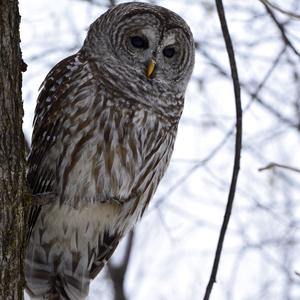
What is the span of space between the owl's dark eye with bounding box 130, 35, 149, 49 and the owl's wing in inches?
21.2

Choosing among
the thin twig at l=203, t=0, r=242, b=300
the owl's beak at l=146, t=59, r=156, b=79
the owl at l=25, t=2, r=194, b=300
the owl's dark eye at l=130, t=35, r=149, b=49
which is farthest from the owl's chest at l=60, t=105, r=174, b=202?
the thin twig at l=203, t=0, r=242, b=300

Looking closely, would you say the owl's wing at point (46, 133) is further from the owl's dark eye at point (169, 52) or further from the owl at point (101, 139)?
the owl's dark eye at point (169, 52)

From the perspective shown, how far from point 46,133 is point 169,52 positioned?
40.9 inches

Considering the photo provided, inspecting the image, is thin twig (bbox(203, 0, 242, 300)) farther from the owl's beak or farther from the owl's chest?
the owl's beak

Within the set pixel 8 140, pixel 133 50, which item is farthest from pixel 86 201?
pixel 8 140

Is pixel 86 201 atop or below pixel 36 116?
below

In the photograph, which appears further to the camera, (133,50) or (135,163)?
(133,50)

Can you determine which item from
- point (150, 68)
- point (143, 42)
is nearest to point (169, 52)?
point (143, 42)

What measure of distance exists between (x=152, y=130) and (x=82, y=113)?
0.43m

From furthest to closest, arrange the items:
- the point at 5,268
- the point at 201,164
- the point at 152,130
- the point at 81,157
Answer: the point at 201,164 < the point at 152,130 < the point at 81,157 < the point at 5,268

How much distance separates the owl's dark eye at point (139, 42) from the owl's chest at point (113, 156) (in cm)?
51

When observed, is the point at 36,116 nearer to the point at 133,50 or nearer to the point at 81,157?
the point at 81,157

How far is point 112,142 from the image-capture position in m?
3.46

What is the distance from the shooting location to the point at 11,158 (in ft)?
7.72
